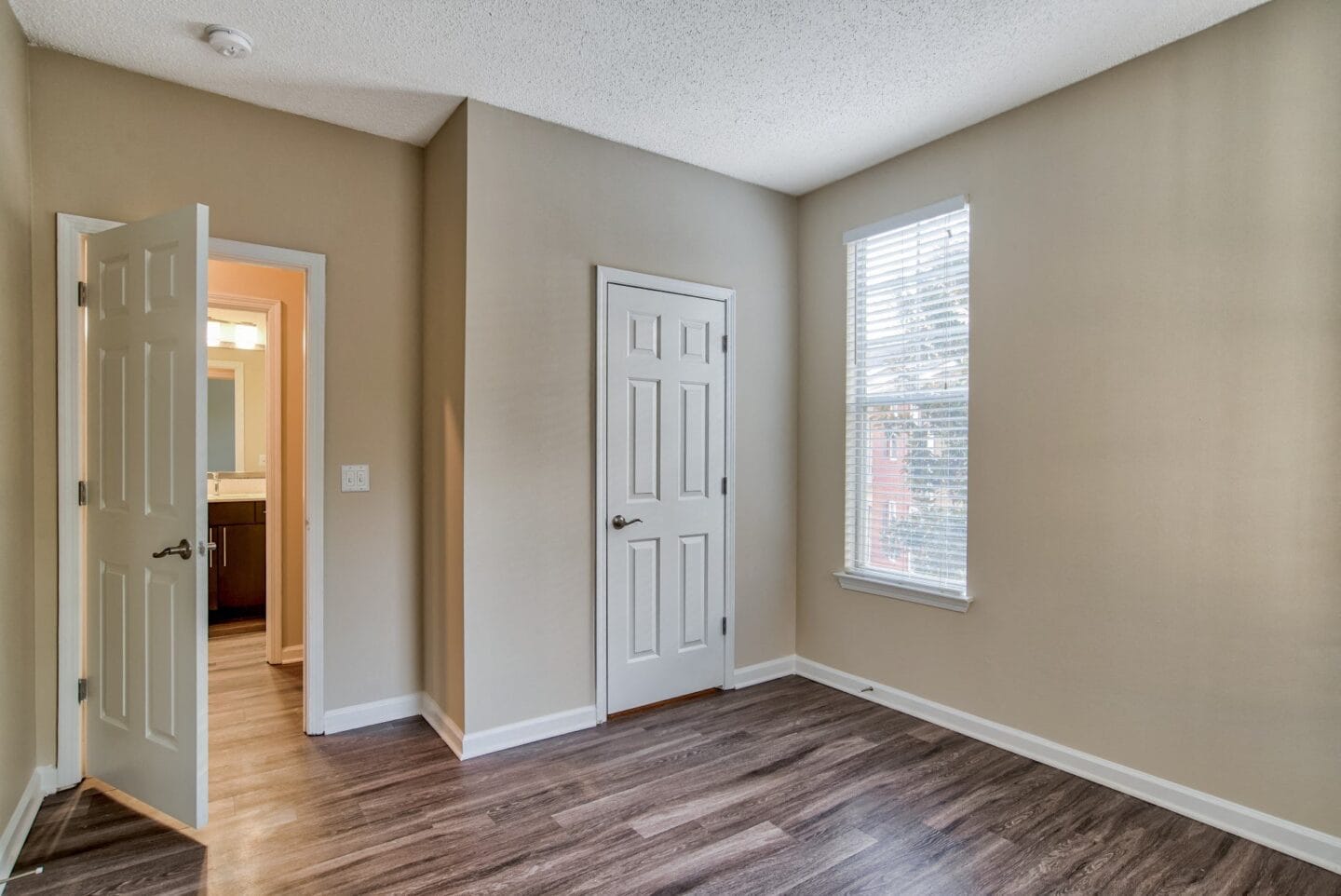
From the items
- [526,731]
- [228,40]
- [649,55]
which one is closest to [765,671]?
[526,731]

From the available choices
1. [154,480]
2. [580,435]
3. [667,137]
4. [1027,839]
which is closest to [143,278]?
[154,480]

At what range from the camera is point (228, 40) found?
7.88ft

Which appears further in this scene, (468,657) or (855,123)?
(855,123)

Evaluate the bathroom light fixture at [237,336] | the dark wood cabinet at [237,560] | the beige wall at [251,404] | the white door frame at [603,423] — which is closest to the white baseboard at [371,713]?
the white door frame at [603,423]

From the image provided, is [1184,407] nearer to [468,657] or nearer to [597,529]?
[597,529]

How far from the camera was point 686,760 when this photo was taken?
2850 millimetres

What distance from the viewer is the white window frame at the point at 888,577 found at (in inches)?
124

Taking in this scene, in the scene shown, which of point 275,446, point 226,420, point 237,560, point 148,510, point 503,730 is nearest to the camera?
point 148,510

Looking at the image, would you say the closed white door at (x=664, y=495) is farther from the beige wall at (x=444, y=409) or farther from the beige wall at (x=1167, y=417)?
the beige wall at (x=1167, y=417)

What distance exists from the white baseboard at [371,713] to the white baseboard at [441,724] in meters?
0.06

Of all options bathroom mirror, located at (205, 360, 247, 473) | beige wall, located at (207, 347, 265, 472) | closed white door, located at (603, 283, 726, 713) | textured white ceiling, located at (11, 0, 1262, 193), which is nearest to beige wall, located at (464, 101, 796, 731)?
closed white door, located at (603, 283, 726, 713)

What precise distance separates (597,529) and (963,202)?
2.23 metres

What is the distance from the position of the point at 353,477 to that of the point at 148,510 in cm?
87

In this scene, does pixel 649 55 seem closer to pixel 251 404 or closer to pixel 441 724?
pixel 441 724
